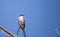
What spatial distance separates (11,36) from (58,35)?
1.44 meters

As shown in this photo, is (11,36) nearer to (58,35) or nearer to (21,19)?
(21,19)

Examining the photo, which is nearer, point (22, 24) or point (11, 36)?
point (11, 36)

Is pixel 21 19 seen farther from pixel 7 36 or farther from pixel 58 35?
pixel 58 35

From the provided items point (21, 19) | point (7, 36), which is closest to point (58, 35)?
point (21, 19)

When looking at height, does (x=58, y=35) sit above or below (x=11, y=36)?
above

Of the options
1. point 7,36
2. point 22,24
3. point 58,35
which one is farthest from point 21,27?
point 58,35

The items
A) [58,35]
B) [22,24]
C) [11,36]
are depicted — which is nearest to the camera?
[11,36]

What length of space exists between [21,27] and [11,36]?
321 millimetres

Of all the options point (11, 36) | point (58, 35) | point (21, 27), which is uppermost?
point (58, 35)

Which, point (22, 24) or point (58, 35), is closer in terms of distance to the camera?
point (22, 24)

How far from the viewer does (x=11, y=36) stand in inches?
40.3

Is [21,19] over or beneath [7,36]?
over

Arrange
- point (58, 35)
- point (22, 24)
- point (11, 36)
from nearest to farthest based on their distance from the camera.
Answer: point (11, 36)
point (22, 24)
point (58, 35)

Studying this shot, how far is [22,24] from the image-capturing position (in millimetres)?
1318
